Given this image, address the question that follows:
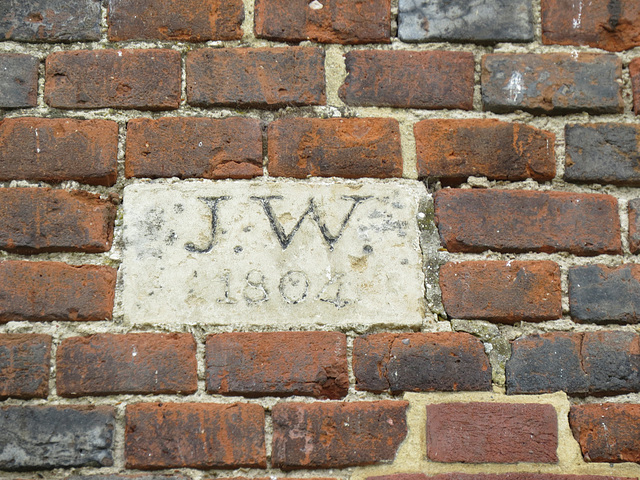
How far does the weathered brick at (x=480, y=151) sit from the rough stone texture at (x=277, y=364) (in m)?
0.38

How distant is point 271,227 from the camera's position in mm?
1134

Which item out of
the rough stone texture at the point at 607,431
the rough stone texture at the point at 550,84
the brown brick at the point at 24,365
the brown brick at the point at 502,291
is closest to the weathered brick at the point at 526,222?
the brown brick at the point at 502,291

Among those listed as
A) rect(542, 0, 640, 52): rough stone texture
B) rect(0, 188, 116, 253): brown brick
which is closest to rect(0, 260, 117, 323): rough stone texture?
rect(0, 188, 116, 253): brown brick

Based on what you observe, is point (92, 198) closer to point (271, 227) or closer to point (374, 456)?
point (271, 227)

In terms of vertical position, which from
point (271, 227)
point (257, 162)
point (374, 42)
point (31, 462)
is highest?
A: point (374, 42)

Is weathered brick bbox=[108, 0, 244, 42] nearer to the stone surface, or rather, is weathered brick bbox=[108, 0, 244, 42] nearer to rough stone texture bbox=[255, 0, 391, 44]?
rough stone texture bbox=[255, 0, 391, 44]

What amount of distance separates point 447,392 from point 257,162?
0.54m

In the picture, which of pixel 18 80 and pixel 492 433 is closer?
pixel 492 433

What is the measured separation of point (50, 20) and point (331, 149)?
60 cm

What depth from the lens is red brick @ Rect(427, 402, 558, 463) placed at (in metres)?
1.06

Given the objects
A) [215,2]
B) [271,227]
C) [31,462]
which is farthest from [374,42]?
[31,462]

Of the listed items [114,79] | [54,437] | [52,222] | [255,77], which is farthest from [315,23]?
[54,437]

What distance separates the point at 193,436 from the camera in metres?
1.05

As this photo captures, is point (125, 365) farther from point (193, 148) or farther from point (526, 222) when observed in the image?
point (526, 222)
